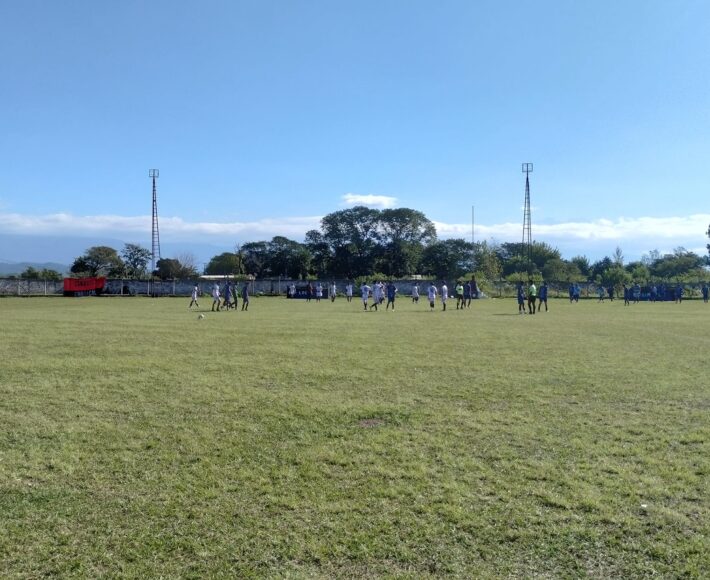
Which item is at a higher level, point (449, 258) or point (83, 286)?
point (449, 258)

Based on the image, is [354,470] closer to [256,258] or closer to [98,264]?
[98,264]

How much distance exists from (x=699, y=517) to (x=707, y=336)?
55.9 ft

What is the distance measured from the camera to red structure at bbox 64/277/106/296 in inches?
2552

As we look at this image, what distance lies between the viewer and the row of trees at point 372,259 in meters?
90.8

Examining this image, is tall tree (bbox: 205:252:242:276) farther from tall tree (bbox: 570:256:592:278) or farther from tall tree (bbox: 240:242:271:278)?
tall tree (bbox: 570:256:592:278)

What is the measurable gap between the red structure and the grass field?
189 ft

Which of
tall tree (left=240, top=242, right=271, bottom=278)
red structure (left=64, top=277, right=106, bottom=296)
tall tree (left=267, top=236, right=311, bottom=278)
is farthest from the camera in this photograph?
tall tree (left=240, top=242, right=271, bottom=278)

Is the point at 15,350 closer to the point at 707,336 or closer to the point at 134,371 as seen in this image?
the point at 134,371

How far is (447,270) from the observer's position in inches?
3627

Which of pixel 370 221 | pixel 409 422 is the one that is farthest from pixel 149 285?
pixel 409 422

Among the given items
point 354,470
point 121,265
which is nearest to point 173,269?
point 121,265

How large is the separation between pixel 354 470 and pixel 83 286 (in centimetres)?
6732

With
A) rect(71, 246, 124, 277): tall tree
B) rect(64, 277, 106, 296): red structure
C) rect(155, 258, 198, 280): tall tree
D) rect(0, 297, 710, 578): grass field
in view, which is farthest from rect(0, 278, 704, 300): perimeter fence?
rect(0, 297, 710, 578): grass field

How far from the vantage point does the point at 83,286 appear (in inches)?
2591
